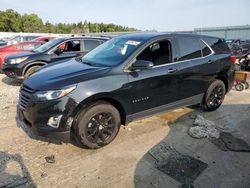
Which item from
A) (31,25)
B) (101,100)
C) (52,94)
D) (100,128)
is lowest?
(100,128)

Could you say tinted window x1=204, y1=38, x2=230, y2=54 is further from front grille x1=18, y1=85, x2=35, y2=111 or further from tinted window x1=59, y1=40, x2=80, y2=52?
tinted window x1=59, y1=40, x2=80, y2=52

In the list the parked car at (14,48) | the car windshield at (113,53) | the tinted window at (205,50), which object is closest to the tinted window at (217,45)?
the tinted window at (205,50)

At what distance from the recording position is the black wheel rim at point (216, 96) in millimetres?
5363

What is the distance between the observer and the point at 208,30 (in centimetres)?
3850

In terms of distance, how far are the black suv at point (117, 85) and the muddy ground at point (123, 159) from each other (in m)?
0.38

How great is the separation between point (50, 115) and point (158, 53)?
227 centimetres

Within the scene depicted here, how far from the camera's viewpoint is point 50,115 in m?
3.37

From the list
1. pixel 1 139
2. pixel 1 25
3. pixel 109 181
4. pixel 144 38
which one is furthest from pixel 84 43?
pixel 1 25

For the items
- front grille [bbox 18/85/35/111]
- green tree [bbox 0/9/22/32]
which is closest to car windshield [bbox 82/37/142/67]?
front grille [bbox 18/85/35/111]

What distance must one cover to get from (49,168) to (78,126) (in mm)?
696

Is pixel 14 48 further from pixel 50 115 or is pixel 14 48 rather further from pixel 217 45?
pixel 217 45

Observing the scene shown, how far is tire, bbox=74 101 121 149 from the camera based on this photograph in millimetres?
3545

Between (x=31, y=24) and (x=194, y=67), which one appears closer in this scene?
(x=194, y=67)

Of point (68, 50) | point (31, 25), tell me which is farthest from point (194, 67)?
point (31, 25)
